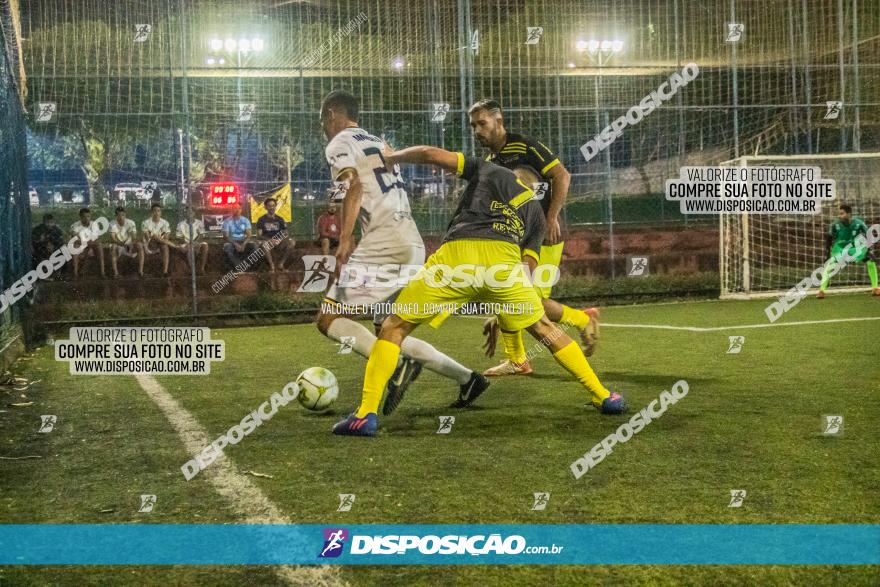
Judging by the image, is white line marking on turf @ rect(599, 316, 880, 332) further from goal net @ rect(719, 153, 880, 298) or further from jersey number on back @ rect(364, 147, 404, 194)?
jersey number on back @ rect(364, 147, 404, 194)

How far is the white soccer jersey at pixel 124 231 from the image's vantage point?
1484cm

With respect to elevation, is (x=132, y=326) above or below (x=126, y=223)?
below

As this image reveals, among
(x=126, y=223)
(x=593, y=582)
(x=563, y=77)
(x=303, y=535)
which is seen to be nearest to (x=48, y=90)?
(x=126, y=223)

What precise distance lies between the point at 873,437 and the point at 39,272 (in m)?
11.8

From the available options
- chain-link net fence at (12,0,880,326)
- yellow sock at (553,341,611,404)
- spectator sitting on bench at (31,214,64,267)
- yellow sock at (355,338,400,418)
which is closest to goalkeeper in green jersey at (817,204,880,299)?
chain-link net fence at (12,0,880,326)

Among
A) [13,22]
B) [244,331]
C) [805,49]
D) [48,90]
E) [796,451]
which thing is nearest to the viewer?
[796,451]

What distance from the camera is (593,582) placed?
3227 millimetres

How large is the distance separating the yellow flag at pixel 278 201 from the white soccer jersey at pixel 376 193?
30.8 feet

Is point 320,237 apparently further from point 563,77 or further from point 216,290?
point 563,77

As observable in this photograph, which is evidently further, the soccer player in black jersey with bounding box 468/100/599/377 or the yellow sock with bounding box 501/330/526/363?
the yellow sock with bounding box 501/330/526/363

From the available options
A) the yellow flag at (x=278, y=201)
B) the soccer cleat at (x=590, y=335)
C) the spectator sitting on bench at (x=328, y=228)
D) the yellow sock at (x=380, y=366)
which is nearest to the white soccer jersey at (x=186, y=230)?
the yellow flag at (x=278, y=201)

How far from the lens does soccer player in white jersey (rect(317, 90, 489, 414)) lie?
21.1ft

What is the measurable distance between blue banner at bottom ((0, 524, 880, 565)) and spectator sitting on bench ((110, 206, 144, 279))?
37.4ft

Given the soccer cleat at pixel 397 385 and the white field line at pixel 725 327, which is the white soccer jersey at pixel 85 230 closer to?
the white field line at pixel 725 327
